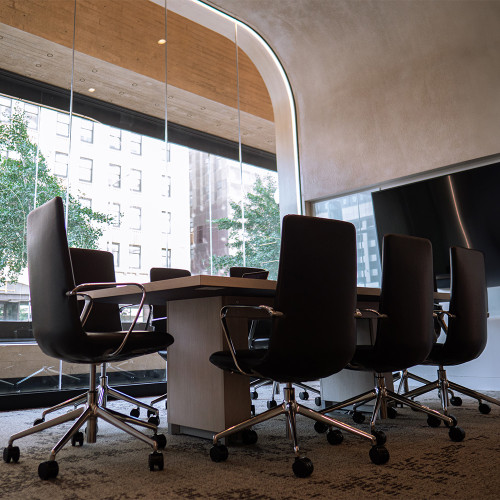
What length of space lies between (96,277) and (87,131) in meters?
2.52

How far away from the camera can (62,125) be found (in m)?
5.43

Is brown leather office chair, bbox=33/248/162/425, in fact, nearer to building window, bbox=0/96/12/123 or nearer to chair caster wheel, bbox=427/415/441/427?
chair caster wheel, bbox=427/415/441/427

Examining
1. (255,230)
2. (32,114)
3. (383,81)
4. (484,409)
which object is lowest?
(484,409)

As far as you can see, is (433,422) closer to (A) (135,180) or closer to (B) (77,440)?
(B) (77,440)

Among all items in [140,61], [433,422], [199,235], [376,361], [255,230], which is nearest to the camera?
[376,361]

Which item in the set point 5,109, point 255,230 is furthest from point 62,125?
point 255,230

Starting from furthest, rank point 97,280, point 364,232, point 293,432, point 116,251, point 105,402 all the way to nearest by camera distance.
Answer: point 364,232
point 116,251
point 97,280
point 105,402
point 293,432

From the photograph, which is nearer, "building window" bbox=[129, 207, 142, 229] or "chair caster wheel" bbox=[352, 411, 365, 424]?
"chair caster wheel" bbox=[352, 411, 365, 424]

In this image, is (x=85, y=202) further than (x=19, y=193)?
Yes

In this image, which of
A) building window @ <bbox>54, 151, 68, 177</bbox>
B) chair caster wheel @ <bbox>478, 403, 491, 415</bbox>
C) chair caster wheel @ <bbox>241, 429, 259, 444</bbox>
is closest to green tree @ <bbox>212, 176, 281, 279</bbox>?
building window @ <bbox>54, 151, 68, 177</bbox>

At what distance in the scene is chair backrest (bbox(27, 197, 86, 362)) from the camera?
2242 millimetres

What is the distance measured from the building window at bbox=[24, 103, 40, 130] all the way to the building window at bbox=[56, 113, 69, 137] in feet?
0.68

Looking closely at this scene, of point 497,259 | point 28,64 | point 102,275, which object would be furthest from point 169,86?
point 497,259

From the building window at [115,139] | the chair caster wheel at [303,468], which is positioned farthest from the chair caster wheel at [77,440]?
the building window at [115,139]
